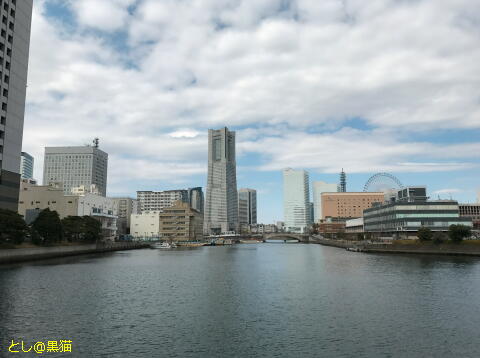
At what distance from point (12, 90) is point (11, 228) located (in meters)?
46.7

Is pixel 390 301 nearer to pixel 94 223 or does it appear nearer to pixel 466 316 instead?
pixel 466 316

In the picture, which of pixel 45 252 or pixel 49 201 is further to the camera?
pixel 49 201

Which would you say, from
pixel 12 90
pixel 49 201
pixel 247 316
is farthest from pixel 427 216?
pixel 49 201

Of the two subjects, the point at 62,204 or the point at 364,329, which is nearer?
the point at 364,329

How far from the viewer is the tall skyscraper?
11288cm

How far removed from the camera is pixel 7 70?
11550cm

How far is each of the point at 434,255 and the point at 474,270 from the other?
159ft

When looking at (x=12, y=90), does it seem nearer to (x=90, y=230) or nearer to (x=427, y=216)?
(x=90, y=230)

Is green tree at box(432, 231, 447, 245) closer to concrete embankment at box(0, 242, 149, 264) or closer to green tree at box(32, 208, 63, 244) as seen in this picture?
green tree at box(32, 208, 63, 244)

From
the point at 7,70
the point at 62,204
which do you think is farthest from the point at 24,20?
the point at 62,204

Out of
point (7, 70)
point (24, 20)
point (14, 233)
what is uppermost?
point (24, 20)

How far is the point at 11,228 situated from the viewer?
93.1 meters

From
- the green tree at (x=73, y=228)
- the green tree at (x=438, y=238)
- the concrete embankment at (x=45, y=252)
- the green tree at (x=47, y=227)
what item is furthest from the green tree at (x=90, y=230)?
the green tree at (x=438, y=238)

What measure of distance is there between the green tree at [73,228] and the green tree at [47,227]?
40.5 feet
